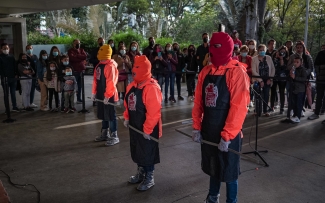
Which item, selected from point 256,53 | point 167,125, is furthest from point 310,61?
point 167,125

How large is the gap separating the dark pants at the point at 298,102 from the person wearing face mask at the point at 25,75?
291 inches

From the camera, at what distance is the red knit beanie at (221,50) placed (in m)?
3.25

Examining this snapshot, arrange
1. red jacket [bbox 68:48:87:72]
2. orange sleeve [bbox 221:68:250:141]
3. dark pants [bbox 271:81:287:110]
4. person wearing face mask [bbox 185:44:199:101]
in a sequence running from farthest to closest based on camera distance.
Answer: person wearing face mask [bbox 185:44:199:101] → red jacket [bbox 68:48:87:72] → dark pants [bbox 271:81:287:110] → orange sleeve [bbox 221:68:250:141]

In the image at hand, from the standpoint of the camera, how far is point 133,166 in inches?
205

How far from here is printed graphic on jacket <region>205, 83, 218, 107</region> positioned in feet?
10.7

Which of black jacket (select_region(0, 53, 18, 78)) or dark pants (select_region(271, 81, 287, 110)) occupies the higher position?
black jacket (select_region(0, 53, 18, 78))

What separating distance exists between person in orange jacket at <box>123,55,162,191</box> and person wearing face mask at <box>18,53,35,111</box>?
6.33 meters

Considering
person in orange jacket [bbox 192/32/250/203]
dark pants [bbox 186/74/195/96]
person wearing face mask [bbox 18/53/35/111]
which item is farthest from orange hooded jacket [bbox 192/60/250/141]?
person wearing face mask [bbox 18/53/35/111]

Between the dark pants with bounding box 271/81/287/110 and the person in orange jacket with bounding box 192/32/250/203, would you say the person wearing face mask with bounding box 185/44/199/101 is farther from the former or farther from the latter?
the person in orange jacket with bounding box 192/32/250/203

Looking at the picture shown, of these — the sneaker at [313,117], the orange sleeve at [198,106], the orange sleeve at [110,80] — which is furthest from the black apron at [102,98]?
the sneaker at [313,117]

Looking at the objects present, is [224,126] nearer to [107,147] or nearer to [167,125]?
[107,147]

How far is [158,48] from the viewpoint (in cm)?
1015

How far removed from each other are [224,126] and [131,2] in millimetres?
27559

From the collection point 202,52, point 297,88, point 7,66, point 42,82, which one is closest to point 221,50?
point 297,88
